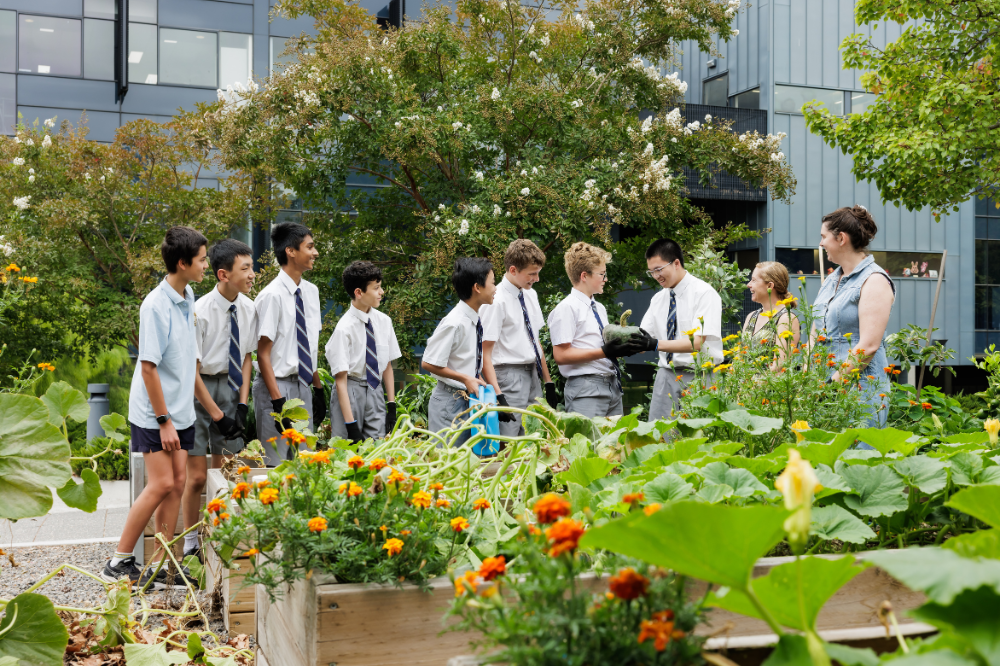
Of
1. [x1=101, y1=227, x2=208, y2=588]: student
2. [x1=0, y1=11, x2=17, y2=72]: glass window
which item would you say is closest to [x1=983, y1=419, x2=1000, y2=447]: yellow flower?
[x1=101, y1=227, x2=208, y2=588]: student

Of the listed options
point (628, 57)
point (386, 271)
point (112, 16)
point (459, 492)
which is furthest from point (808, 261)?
point (459, 492)

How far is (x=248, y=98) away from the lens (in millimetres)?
10625

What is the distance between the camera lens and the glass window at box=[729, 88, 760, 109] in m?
18.1

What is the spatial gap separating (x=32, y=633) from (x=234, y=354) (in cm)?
293

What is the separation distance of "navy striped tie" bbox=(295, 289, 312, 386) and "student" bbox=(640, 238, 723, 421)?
214 cm

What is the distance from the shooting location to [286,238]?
4.79 m

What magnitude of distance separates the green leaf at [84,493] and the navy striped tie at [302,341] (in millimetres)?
2307

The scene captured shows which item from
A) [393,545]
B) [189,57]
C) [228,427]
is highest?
[189,57]

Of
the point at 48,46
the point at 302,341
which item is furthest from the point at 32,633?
the point at 48,46

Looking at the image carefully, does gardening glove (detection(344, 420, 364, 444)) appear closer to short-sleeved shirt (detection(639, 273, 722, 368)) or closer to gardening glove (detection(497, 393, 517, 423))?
gardening glove (detection(497, 393, 517, 423))

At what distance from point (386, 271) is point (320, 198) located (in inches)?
62.5

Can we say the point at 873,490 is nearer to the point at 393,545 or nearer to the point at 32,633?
the point at 393,545

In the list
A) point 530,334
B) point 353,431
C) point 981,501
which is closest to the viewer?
point 981,501

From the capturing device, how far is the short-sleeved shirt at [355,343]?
486 centimetres
